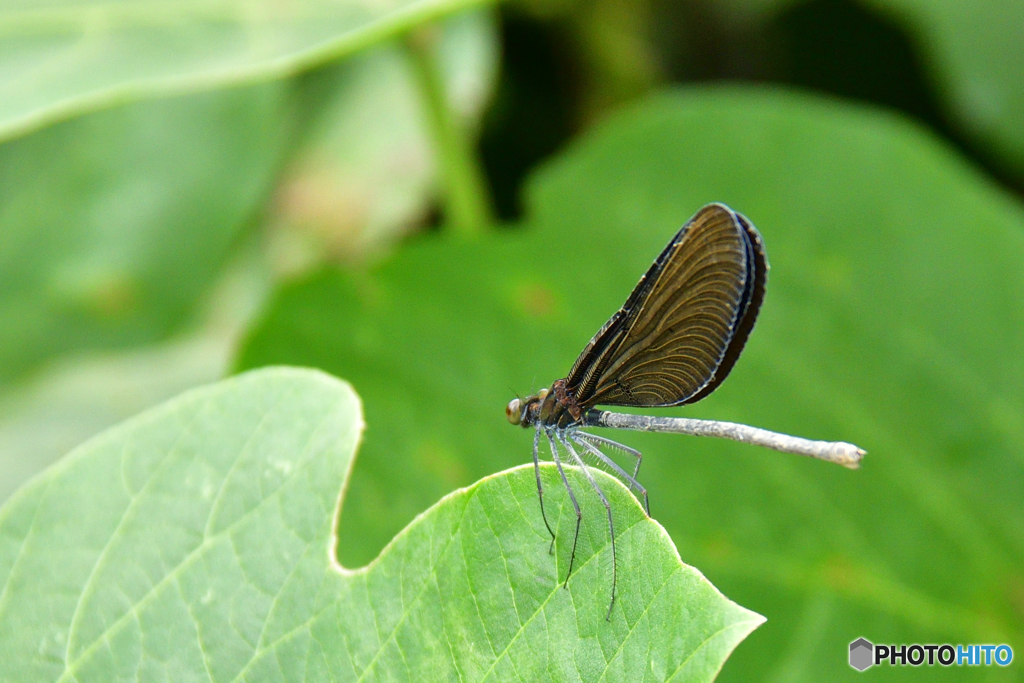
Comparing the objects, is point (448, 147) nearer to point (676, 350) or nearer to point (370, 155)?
point (370, 155)

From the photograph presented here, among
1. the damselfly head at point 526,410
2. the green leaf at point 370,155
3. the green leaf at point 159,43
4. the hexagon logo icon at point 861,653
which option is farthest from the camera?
the green leaf at point 370,155

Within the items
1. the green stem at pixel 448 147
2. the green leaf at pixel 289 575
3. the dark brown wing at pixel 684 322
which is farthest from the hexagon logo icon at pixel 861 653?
the green stem at pixel 448 147

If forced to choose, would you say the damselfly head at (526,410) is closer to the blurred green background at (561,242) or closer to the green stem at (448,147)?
the blurred green background at (561,242)

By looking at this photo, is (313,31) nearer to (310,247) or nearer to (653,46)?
(310,247)

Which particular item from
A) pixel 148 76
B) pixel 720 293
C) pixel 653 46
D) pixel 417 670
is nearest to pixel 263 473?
pixel 417 670

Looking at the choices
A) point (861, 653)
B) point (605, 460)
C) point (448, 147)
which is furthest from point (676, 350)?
point (448, 147)
